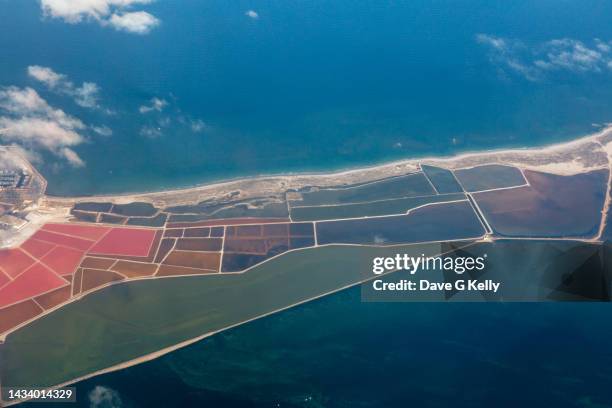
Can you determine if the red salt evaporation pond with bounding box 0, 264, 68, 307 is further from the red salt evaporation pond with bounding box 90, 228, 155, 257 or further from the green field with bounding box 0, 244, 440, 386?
the red salt evaporation pond with bounding box 90, 228, 155, 257

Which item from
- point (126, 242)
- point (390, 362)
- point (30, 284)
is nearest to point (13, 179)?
point (30, 284)

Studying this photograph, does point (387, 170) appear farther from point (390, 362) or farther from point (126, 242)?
point (126, 242)

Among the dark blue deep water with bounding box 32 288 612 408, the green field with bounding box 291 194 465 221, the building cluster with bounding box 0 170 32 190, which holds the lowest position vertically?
the dark blue deep water with bounding box 32 288 612 408

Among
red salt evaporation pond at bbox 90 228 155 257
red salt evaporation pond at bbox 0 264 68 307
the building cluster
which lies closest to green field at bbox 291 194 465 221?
red salt evaporation pond at bbox 90 228 155 257

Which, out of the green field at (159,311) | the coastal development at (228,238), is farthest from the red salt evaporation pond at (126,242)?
the green field at (159,311)

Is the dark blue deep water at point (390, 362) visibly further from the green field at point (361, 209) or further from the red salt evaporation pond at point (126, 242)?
the red salt evaporation pond at point (126, 242)

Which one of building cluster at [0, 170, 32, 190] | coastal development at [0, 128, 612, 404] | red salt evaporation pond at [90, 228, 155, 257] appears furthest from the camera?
building cluster at [0, 170, 32, 190]

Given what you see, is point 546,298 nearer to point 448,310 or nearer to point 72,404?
point 448,310
